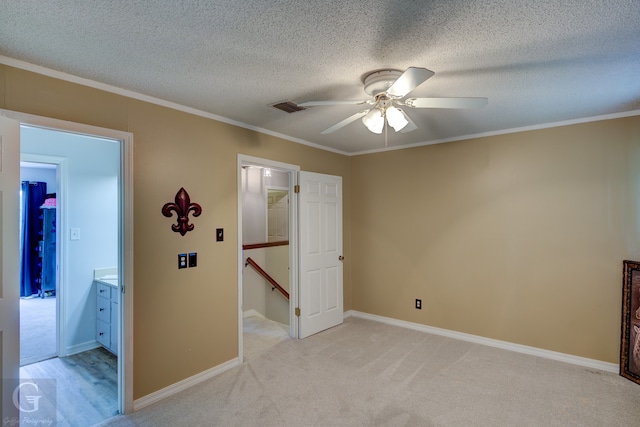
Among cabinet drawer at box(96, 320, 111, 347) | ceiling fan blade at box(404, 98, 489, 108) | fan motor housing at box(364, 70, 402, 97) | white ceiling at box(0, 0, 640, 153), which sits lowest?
cabinet drawer at box(96, 320, 111, 347)

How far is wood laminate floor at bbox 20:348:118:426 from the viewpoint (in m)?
2.42

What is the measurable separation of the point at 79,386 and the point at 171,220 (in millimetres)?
1719

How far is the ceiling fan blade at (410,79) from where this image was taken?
5.22 feet

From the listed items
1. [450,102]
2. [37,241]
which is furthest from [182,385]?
[37,241]

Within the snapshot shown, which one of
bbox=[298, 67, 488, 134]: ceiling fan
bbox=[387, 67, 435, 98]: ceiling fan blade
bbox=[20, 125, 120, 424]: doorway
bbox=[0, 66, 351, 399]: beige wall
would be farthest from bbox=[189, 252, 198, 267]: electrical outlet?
bbox=[387, 67, 435, 98]: ceiling fan blade

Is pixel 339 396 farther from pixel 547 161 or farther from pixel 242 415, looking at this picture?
pixel 547 161

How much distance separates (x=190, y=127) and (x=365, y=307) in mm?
3396

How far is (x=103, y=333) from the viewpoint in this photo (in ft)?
11.7

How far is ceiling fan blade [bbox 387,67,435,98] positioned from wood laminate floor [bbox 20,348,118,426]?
3.05 metres

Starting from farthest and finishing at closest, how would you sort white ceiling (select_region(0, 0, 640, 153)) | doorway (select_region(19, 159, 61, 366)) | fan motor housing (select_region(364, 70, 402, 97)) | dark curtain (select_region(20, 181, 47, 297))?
dark curtain (select_region(20, 181, 47, 297))
doorway (select_region(19, 159, 61, 366))
fan motor housing (select_region(364, 70, 402, 97))
white ceiling (select_region(0, 0, 640, 153))

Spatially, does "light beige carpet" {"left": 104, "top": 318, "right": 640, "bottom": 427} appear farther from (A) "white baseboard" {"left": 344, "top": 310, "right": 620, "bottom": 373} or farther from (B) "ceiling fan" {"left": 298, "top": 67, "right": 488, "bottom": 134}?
(B) "ceiling fan" {"left": 298, "top": 67, "right": 488, "bottom": 134}

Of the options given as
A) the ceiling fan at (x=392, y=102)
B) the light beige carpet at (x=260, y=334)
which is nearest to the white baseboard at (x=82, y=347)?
the light beige carpet at (x=260, y=334)

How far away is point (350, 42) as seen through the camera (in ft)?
5.84

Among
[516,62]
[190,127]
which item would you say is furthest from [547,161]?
[190,127]
